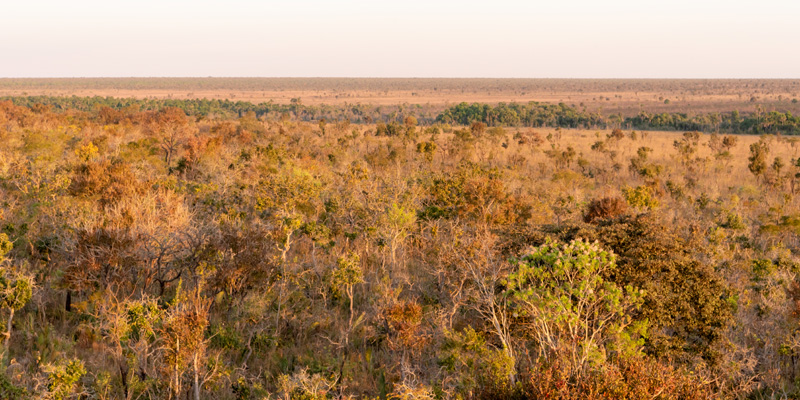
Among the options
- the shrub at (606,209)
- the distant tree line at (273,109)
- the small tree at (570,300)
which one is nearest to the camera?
the small tree at (570,300)

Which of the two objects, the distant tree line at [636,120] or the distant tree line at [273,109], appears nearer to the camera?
the distant tree line at [636,120]

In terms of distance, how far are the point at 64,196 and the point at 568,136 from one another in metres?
53.9

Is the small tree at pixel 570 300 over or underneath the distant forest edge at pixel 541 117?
underneath

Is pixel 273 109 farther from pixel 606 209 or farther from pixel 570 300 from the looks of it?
pixel 570 300

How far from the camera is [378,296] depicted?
41.4 ft

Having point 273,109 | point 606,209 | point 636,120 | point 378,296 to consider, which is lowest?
point 378,296

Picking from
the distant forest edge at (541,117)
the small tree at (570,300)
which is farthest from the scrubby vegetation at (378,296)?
the distant forest edge at (541,117)

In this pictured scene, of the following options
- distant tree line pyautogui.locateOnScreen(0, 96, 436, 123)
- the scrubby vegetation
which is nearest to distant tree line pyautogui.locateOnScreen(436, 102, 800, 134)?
distant tree line pyautogui.locateOnScreen(0, 96, 436, 123)

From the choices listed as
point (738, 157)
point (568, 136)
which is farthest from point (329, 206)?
point (568, 136)

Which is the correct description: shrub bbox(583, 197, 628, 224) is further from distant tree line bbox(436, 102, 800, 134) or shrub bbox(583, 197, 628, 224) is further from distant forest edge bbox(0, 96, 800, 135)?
distant tree line bbox(436, 102, 800, 134)

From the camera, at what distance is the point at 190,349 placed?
892 centimetres

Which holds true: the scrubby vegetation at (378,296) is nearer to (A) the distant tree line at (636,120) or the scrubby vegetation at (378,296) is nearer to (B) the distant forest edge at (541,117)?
(B) the distant forest edge at (541,117)

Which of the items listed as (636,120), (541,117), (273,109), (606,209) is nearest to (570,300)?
(606,209)

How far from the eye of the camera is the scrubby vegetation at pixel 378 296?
875cm
